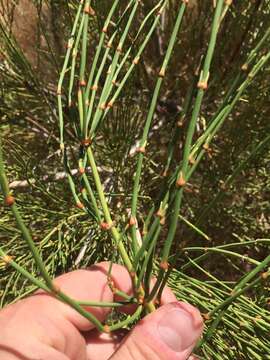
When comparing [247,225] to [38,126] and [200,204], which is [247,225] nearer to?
[200,204]

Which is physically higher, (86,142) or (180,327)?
(86,142)

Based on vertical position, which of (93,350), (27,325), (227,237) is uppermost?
(27,325)

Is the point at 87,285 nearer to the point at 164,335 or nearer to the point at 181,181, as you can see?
the point at 164,335

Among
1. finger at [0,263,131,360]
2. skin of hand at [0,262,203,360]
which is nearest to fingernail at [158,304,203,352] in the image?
skin of hand at [0,262,203,360]

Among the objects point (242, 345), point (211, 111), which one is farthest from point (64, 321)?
point (211, 111)

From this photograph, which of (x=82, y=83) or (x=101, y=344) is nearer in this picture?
(x=82, y=83)

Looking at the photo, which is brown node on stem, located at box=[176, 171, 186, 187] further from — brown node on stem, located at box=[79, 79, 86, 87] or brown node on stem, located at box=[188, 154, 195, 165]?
brown node on stem, located at box=[79, 79, 86, 87]

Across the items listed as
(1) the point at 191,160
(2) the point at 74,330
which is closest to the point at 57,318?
(2) the point at 74,330

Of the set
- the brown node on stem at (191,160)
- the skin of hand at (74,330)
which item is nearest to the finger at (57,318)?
the skin of hand at (74,330)
